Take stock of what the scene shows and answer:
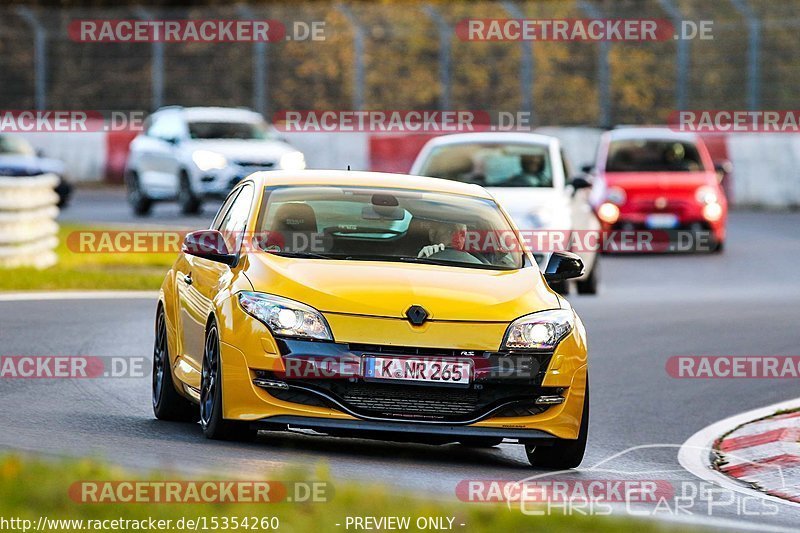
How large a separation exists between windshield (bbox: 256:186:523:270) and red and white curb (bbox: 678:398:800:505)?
61.4 inches

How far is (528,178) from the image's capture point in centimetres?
2019

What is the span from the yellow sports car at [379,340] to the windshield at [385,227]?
0.04 feet

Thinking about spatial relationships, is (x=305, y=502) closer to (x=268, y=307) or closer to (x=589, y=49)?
(x=268, y=307)

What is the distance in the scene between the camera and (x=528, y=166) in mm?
20375

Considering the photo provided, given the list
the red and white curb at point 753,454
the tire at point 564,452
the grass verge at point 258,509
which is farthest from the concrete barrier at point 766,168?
the grass verge at point 258,509

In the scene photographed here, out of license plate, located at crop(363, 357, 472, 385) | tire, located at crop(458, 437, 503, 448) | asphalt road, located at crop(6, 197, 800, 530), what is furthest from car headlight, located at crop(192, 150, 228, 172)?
license plate, located at crop(363, 357, 472, 385)

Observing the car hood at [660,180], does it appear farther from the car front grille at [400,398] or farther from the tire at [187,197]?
the car front grille at [400,398]

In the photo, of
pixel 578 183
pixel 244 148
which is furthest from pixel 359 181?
pixel 244 148

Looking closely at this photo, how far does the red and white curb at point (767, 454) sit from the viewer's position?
976 centimetres

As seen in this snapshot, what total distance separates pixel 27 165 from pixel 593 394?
22122 millimetres

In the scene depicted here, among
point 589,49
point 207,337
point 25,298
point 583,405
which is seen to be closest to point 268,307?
point 207,337

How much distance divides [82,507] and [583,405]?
345cm

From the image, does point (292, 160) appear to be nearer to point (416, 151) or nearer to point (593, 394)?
point (416, 151)

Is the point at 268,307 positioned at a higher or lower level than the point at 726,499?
higher
